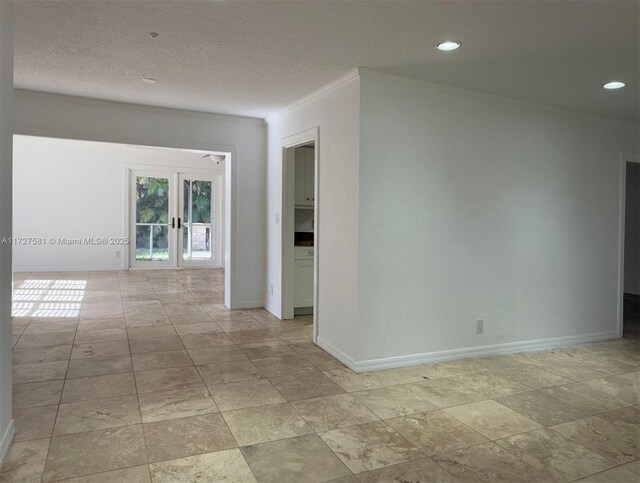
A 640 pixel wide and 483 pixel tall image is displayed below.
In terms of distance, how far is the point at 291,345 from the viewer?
4355 millimetres

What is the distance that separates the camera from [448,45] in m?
2.99

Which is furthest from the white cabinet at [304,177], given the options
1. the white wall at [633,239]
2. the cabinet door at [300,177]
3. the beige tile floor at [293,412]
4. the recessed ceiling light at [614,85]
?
the white wall at [633,239]

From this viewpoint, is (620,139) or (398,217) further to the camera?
(620,139)

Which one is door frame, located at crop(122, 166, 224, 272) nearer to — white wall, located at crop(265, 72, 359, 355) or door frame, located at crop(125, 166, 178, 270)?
door frame, located at crop(125, 166, 178, 270)

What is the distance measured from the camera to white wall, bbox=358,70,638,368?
3.70m

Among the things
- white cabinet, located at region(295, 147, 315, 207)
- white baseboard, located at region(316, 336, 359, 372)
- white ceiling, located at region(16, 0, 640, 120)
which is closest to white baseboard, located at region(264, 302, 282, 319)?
white baseboard, located at region(316, 336, 359, 372)

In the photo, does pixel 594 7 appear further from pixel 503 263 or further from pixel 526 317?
pixel 526 317

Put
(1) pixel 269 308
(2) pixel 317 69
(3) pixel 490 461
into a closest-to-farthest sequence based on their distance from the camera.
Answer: (3) pixel 490 461 < (2) pixel 317 69 < (1) pixel 269 308

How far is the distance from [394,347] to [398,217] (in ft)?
3.62

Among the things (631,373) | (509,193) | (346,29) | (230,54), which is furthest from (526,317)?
(230,54)

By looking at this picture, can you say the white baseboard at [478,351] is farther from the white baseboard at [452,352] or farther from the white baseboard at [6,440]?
the white baseboard at [6,440]

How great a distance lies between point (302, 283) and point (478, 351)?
2247 mm

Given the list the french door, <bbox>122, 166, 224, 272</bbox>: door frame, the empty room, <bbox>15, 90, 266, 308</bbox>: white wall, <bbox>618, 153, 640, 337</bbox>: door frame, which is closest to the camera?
the empty room

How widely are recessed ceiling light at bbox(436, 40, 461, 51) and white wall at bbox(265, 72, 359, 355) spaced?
30.1 inches
